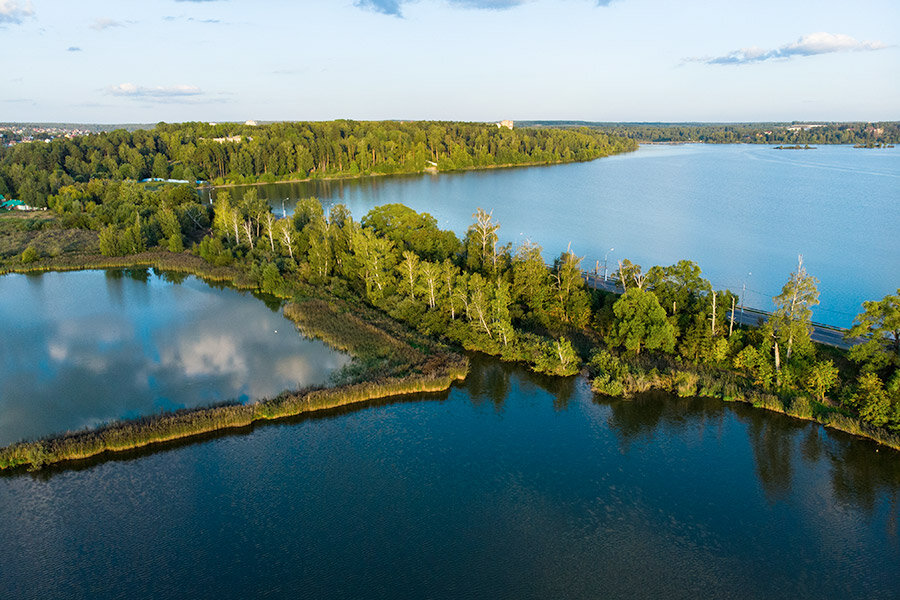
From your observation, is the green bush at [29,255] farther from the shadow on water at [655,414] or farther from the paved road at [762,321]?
the shadow on water at [655,414]

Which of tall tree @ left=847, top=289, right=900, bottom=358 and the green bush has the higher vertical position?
tall tree @ left=847, top=289, right=900, bottom=358

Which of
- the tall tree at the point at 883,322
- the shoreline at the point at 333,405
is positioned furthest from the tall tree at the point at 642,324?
the tall tree at the point at 883,322

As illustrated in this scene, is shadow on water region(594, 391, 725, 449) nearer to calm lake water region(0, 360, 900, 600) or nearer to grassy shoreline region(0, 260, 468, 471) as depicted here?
calm lake water region(0, 360, 900, 600)

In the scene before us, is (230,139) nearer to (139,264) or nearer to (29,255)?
(29,255)

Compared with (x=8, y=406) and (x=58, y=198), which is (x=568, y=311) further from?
(x=58, y=198)

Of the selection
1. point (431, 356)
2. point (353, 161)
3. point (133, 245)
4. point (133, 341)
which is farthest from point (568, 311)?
point (353, 161)

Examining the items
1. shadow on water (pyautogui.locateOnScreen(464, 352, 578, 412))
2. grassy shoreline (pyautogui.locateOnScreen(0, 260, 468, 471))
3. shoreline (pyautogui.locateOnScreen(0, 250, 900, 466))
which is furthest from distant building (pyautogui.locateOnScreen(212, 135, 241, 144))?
shadow on water (pyautogui.locateOnScreen(464, 352, 578, 412))
